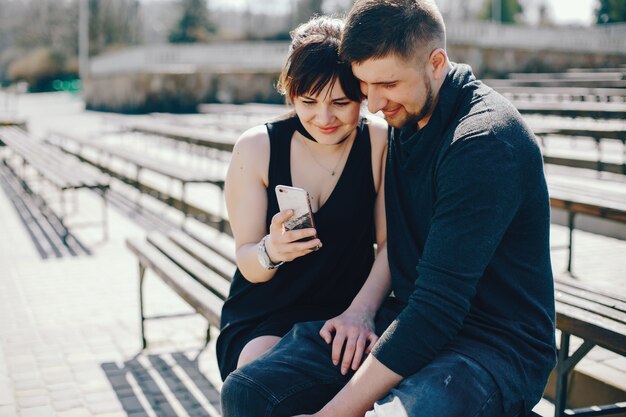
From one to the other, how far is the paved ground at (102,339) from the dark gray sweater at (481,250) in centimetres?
156

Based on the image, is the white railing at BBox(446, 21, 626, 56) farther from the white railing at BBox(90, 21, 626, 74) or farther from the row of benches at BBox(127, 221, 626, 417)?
the row of benches at BBox(127, 221, 626, 417)

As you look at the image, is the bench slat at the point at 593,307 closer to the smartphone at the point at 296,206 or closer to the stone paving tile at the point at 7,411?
the smartphone at the point at 296,206

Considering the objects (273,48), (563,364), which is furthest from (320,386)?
(273,48)

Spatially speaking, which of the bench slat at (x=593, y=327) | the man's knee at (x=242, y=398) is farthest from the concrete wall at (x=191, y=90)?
the man's knee at (x=242, y=398)

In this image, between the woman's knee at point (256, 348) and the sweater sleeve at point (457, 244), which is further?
the woman's knee at point (256, 348)

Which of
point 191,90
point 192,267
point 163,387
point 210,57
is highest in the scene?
point 210,57

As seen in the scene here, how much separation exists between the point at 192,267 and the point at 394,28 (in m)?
2.36

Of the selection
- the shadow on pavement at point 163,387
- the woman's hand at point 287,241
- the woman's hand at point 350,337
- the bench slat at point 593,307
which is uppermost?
the woman's hand at point 287,241

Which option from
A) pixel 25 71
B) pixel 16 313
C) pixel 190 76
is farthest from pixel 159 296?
pixel 25 71

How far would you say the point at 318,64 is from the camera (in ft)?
7.23

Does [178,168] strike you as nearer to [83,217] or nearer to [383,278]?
[83,217]

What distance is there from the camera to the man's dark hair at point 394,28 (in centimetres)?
183

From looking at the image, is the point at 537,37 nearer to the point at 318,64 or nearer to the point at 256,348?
the point at 318,64

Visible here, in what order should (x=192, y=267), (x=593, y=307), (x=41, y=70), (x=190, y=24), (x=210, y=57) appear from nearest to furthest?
(x=593, y=307)
(x=192, y=267)
(x=210, y=57)
(x=190, y=24)
(x=41, y=70)
